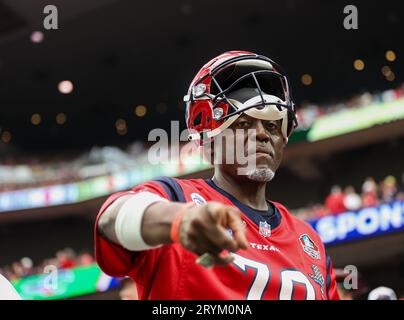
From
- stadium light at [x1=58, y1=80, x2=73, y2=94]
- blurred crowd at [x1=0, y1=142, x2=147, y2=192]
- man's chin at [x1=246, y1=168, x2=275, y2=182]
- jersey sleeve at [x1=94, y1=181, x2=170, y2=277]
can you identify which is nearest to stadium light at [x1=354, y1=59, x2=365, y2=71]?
blurred crowd at [x1=0, y1=142, x2=147, y2=192]

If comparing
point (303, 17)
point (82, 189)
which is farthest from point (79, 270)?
point (303, 17)

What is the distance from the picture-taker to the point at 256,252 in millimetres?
2174

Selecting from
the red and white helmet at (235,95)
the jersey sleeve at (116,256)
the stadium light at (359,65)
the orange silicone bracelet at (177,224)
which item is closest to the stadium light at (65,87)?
the stadium light at (359,65)

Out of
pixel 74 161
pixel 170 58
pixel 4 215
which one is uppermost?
pixel 170 58

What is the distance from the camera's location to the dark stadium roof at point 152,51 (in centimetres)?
1891

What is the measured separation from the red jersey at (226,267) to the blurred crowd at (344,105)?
14839 millimetres

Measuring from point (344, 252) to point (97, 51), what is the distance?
10584mm

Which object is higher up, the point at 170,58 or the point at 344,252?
the point at 170,58

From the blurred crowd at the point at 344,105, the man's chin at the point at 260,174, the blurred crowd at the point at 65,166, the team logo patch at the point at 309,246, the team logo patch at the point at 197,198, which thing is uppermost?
the man's chin at the point at 260,174

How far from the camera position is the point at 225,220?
4.80 feet

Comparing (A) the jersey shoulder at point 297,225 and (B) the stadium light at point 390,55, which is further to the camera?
(B) the stadium light at point 390,55

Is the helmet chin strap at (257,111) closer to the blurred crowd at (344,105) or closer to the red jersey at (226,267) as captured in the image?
the red jersey at (226,267)

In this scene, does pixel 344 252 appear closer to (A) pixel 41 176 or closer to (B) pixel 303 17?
(B) pixel 303 17

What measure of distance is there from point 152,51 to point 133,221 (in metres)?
19.9
